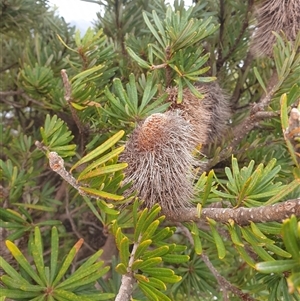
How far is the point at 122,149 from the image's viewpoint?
0.30m

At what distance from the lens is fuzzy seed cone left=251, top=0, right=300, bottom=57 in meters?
0.48

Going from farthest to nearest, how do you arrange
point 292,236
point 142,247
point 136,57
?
point 136,57
point 142,247
point 292,236

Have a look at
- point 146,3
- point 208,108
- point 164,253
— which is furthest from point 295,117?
point 146,3

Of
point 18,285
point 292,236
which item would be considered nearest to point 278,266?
point 292,236

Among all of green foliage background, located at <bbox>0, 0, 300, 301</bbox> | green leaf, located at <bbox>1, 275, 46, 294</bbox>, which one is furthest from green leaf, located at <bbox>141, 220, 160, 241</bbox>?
green leaf, located at <bbox>1, 275, 46, 294</bbox>

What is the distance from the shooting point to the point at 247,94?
751 millimetres

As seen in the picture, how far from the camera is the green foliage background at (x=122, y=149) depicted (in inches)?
12.3

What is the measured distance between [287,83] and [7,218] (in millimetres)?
360

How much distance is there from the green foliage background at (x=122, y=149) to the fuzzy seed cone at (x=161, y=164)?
2cm

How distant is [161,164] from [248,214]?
93 mm

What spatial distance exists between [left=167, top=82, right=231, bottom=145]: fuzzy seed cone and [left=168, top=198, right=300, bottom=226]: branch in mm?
91

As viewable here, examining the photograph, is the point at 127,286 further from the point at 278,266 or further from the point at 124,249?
the point at 278,266

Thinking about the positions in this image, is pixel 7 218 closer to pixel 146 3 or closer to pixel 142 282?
pixel 142 282

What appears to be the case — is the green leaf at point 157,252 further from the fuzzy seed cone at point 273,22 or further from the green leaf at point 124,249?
the fuzzy seed cone at point 273,22
